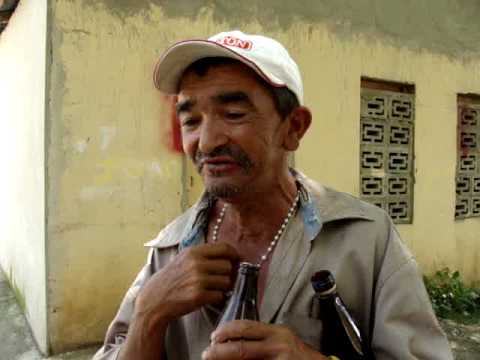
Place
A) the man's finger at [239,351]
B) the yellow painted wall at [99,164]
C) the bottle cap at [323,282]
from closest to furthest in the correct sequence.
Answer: the man's finger at [239,351] → the bottle cap at [323,282] → the yellow painted wall at [99,164]

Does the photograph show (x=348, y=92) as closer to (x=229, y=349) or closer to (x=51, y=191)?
(x=51, y=191)

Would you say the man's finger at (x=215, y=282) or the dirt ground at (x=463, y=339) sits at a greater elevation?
the man's finger at (x=215, y=282)

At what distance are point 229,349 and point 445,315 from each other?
4438 mm

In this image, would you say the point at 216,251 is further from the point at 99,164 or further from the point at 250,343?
the point at 99,164

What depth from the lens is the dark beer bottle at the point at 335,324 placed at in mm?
1135

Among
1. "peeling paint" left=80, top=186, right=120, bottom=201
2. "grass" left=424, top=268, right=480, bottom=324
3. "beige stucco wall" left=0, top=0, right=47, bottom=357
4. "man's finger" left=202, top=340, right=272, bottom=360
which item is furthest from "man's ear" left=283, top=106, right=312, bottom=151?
"grass" left=424, top=268, right=480, bottom=324

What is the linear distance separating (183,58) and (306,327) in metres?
0.79

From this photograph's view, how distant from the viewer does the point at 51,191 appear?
130 inches

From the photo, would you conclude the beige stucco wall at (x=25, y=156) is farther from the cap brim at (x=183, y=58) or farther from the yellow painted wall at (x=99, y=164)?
the cap brim at (x=183, y=58)

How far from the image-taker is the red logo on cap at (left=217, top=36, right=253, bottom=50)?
1247 millimetres

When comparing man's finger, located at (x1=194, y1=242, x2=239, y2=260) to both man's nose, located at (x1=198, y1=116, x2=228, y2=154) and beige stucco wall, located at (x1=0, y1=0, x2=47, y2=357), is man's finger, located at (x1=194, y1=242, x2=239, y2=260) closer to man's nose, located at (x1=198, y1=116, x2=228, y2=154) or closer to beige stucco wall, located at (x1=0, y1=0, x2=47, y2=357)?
man's nose, located at (x1=198, y1=116, x2=228, y2=154)

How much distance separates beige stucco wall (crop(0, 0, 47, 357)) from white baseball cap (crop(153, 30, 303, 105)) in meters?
2.31

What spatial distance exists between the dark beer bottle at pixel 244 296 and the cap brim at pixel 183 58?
0.49 metres

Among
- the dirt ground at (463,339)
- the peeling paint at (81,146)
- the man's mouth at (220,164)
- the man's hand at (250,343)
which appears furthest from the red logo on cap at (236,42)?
the dirt ground at (463,339)
